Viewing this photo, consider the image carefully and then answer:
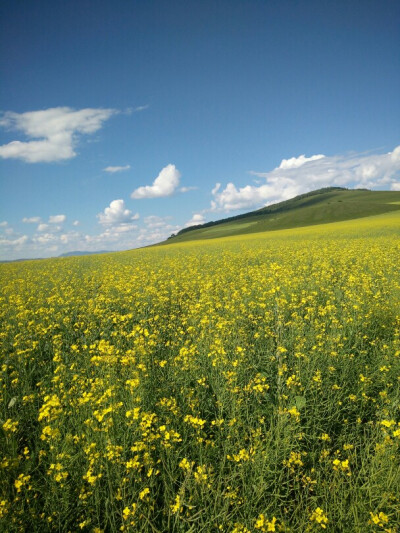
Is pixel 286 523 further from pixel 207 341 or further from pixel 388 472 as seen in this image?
pixel 207 341

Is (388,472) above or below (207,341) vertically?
below

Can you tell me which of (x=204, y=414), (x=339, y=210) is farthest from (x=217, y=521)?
(x=339, y=210)

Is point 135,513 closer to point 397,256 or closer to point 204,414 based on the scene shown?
point 204,414

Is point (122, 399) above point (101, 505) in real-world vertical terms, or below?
above

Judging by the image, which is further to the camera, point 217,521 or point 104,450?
point 104,450

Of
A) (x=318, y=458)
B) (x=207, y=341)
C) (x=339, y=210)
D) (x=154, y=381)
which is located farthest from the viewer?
(x=339, y=210)

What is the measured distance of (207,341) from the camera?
14.8 ft

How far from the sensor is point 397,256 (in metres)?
12.5

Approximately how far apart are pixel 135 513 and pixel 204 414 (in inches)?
52.8

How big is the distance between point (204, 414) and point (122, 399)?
1.00 meters

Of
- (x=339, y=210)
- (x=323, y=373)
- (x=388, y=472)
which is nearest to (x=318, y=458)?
(x=388, y=472)

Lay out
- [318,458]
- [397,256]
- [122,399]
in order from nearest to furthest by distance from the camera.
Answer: [318,458]
[122,399]
[397,256]

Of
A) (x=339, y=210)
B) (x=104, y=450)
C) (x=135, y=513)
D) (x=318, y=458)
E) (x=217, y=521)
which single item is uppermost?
(x=339, y=210)

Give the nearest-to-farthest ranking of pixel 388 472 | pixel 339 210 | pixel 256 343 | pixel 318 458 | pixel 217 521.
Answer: pixel 217 521
pixel 388 472
pixel 318 458
pixel 256 343
pixel 339 210
